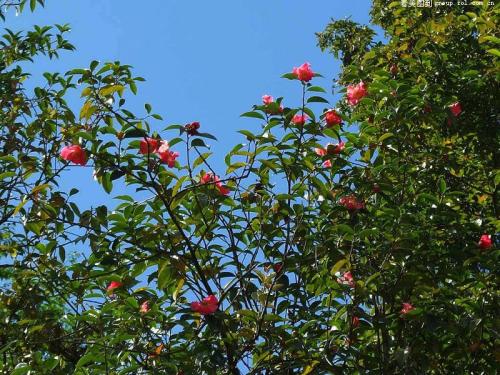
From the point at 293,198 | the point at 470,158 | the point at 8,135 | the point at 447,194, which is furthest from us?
the point at 470,158

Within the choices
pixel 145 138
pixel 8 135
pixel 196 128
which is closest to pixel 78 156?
pixel 145 138

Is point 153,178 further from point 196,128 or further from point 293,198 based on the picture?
point 293,198

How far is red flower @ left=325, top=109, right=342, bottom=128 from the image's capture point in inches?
126

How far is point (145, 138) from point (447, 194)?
1318 mm

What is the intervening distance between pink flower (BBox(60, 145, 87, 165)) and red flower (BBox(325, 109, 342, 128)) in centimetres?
104

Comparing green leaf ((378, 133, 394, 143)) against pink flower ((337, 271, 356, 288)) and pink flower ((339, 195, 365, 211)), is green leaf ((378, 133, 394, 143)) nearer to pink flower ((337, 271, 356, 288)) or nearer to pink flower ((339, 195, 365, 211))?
pink flower ((339, 195, 365, 211))

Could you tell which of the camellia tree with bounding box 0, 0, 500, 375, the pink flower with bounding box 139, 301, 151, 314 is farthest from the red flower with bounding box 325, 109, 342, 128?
the pink flower with bounding box 139, 301, 151, 314

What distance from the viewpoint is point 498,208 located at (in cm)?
420

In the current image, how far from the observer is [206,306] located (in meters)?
2.66

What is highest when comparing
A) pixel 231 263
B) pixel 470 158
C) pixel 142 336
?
pixel 470 158

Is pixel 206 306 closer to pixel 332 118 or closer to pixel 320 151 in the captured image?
pixel 320 151

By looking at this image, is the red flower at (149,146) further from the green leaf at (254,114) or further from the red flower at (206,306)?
the red flower at (206,306)

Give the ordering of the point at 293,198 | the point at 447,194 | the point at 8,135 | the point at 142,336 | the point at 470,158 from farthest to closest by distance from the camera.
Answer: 1. the point at 470,158
2. the point at 8,135
3. the point at 447,194
4. the point at 293,198
5. the point at 142,336

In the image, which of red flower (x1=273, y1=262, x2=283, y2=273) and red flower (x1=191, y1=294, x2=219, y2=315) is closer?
red flower (x1=191, y1=294, x2=219, y2=315)
